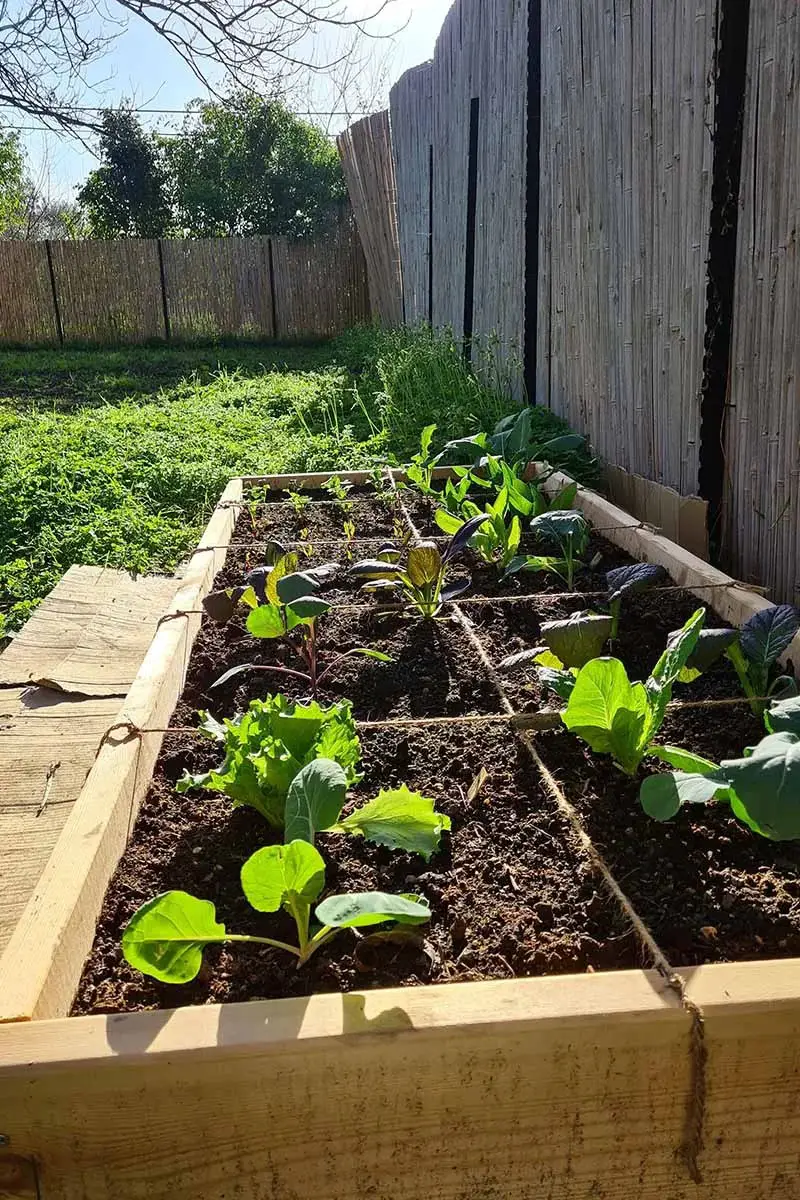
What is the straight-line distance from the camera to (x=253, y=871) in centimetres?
107

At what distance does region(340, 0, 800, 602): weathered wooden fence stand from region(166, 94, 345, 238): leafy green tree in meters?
11.5

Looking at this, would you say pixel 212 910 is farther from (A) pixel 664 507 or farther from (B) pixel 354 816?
(A) pixel 664 507

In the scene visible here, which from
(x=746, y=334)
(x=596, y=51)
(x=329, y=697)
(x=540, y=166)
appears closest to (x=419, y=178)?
(x=540, y=166)

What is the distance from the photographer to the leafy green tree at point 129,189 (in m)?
16.2

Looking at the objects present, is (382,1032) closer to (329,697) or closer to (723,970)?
(723,970)

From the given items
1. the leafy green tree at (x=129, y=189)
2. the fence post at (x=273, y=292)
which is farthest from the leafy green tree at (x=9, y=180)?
the fence post at (x=273, y=292)

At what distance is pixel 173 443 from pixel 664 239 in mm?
3540

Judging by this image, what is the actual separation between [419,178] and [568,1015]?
8702 millimetres

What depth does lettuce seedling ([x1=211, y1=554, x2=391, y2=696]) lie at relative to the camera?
1.87 metres

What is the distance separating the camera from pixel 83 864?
50.0 inches

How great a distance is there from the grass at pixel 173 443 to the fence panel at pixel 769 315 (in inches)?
62.4

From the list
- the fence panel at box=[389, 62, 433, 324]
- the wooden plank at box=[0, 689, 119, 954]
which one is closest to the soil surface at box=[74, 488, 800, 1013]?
the wooden plank at box=[0, 689, 119, 954]

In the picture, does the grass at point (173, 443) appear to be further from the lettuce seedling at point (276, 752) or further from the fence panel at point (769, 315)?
the lettuce seedling at point (276, 752)

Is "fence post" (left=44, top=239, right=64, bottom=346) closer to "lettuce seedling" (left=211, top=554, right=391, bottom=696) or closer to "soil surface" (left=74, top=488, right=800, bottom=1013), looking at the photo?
"lettuce seedling" (left=211, top=554, right=391, bottom=696)
